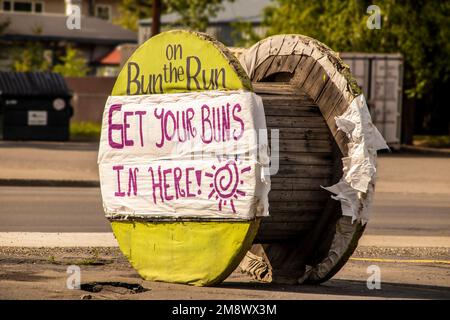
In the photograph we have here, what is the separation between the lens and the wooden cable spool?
9.10 metres

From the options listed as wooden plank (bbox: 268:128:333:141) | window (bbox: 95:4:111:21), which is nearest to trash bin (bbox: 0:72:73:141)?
wooden plank (bbox: 268:128:333:141)

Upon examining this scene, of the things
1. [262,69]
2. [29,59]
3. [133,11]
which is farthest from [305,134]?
[133,11]

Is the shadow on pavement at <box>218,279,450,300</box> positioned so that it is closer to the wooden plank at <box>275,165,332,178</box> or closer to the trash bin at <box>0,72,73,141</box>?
the wooden plank at <box>275,165,332,178</box>

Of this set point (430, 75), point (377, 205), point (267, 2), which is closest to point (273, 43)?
point (377, 205)

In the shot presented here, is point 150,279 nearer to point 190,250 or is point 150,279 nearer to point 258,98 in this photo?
point 190,250

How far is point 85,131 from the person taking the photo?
39375 mm

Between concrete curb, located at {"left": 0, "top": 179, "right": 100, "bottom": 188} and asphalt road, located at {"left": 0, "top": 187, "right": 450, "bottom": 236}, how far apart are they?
18.6 inches

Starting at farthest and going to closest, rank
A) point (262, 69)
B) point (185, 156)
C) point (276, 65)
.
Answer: point (262, 69) < point (276, 65) < point (185, 156)

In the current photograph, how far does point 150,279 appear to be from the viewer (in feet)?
30.8

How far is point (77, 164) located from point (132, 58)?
52.5 feet

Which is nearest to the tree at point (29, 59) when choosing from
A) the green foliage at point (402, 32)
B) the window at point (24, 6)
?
the window at point (24, 6)

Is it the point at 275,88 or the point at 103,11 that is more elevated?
the point at 103,11

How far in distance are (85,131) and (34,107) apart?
6.64 metres

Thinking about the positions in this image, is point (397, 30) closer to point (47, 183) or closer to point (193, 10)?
point (47, 183)
